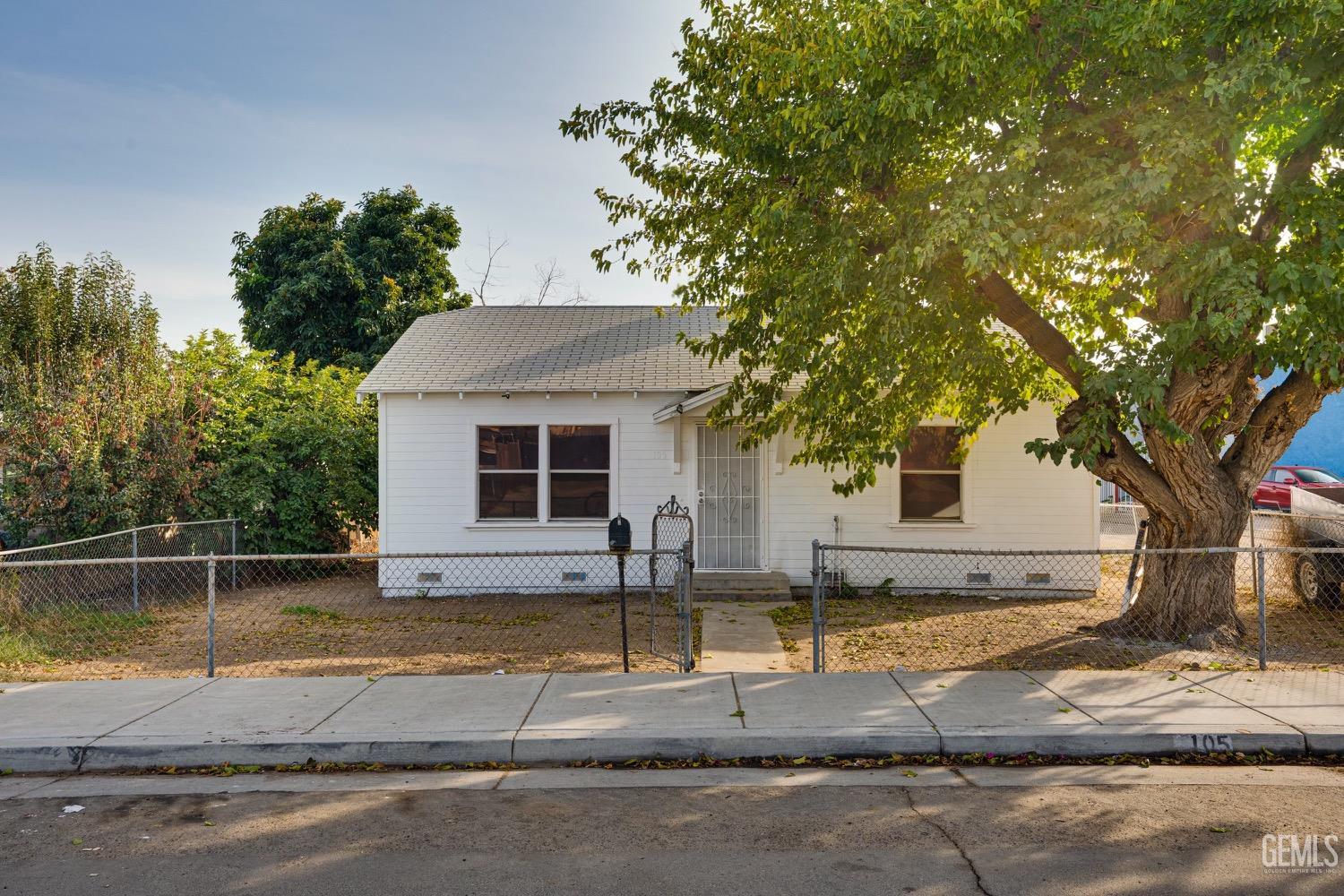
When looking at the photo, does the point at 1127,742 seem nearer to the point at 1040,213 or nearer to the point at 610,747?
the point at 610,747

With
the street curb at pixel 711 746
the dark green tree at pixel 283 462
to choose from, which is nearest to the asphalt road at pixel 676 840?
the street curb at pixel 711 746

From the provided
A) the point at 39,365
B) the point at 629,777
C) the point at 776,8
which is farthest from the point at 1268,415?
the point at 39,365

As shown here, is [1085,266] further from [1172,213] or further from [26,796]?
[26,796]

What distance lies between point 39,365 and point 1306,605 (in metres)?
17.9

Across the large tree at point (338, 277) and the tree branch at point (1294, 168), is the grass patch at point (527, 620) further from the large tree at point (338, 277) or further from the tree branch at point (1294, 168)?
the large tree at point (338, 277)

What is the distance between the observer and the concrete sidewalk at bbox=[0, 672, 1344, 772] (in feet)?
19.9

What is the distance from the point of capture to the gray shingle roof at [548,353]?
1420 cm

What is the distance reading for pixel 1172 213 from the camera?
823cm

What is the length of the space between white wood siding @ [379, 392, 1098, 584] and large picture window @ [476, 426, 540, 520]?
20 cm

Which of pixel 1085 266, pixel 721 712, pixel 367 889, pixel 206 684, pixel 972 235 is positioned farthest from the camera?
pixel 1085 266

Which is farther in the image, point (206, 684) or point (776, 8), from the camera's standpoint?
point (776, 8)

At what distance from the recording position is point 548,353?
15.4m

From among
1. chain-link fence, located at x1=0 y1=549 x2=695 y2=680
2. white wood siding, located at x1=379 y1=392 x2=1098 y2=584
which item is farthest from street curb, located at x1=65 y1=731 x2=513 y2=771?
white wood siding, located at x1=379 y1=392 x2=1098 y2=584

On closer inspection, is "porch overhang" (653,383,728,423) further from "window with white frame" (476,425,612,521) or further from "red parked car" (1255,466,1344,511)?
"red parked car" (1255,466,1344,511)
